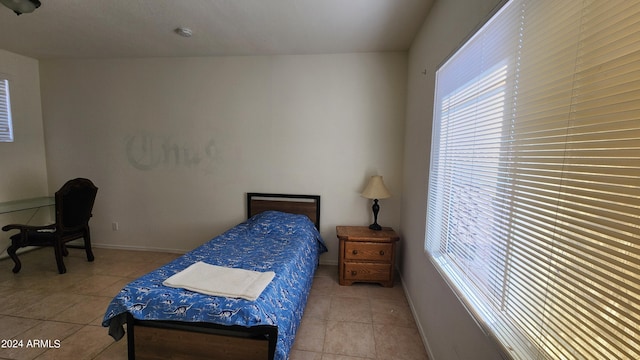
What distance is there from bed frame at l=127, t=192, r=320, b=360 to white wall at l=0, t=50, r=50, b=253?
135 inches

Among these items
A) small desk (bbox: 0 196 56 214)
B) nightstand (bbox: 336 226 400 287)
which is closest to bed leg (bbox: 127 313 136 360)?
nightstand (bbox: 336 226 400 287)

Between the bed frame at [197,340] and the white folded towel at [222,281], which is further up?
the white folded towel at [222,281]

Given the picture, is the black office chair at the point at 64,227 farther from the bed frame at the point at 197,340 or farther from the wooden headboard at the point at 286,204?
the bed frame at the point at 197,340

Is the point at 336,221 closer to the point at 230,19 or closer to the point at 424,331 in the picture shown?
the point at 424,331

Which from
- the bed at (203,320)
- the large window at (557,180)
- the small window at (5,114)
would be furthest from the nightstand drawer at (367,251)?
the small window at (5,114)

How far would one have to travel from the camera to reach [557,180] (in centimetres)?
75

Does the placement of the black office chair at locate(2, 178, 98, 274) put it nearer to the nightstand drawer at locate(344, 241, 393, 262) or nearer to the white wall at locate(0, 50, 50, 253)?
the white wall at locate(0, 50, 50, 253)

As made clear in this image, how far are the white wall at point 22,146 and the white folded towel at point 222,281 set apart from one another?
3448mm

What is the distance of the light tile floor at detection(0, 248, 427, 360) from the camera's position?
1.84 metres

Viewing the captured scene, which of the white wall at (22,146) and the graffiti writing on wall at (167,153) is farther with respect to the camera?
the graffiti writing on wall at (167,153)

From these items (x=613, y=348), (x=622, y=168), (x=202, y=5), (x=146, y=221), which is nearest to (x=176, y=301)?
(x=613, y=348)

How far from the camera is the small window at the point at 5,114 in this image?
330 cm

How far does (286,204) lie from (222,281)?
1633 mm

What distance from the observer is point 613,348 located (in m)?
0.56
